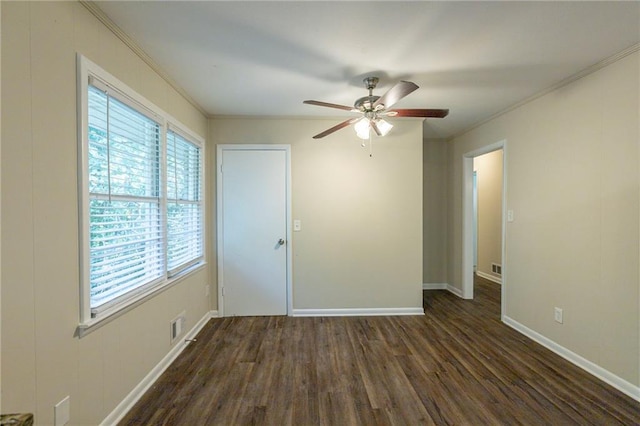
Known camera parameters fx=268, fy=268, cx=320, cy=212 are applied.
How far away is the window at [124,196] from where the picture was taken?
1444mm

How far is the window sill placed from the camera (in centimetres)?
141

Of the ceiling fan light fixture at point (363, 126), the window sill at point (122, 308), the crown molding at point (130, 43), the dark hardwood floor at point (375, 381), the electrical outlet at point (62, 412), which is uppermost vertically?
the crown molding at point (130, 43)

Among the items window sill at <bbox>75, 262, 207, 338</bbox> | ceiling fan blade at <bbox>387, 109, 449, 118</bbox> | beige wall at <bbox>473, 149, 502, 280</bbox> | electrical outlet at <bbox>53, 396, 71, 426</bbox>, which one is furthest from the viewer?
beige wall at <bbox>473, 149, 502, 280</bbox>

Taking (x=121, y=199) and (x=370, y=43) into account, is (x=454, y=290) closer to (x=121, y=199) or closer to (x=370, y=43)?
(x=370, y=43)

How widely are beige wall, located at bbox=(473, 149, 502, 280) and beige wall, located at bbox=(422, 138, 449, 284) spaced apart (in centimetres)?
103

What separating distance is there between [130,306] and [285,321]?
1.75 meters

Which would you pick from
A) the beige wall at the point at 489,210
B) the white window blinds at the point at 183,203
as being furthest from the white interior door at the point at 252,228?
the beige wall at the point at 489,210

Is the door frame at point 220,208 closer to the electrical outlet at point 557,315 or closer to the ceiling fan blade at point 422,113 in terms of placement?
the ceiling fan blade at point 422,113

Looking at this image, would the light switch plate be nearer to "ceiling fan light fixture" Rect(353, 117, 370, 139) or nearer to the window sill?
"ceiling fan light fixture" Rect(353, 117, 370, 139)

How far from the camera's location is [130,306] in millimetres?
1761

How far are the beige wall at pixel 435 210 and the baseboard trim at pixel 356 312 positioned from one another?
130cm

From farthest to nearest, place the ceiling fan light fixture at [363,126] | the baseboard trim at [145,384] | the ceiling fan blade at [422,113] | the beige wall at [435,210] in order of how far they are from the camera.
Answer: the beige wall at [435,210]
the ceiling fan light fixture at [363,126]
the ceiling fan blade at [422,113]
the baseboard trim at [145,384]

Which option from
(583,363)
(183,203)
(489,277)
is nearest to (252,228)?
(183,203)

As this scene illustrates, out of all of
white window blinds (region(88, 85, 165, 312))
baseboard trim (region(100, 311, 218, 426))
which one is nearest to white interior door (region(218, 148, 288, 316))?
baseboard trim (region(100, 311, 218, 426))
